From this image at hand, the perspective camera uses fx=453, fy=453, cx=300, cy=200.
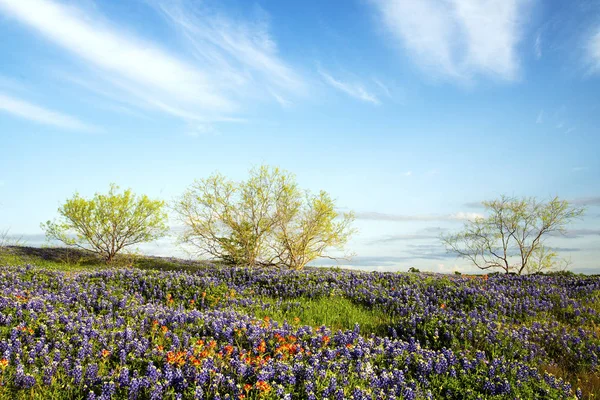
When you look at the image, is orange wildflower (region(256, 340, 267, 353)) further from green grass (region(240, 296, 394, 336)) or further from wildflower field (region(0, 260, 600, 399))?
green grass (region(240, 296, 394, 336))

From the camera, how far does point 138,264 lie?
29.1 meters

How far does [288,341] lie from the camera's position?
800 centimetres

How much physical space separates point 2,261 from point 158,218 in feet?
29.3

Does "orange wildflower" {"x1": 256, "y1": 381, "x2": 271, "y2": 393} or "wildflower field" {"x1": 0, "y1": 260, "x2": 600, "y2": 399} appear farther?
"wildflower field" {"x1": 0, "y1": 260, "x2": 600, "y2": 399}

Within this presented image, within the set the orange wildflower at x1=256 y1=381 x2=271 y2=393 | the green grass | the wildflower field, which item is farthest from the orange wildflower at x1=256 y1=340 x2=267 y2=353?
the green grass

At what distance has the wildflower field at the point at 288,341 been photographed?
6367 mm

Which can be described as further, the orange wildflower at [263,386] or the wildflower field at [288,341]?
the wildflower field at [288,341]

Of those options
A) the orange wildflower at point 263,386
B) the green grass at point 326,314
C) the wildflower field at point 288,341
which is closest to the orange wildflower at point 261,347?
the wildflower field at point 288,341

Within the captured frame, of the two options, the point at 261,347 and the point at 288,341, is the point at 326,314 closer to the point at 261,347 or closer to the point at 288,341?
the point at 288,341

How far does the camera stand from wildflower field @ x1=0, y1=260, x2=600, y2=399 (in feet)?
20.9

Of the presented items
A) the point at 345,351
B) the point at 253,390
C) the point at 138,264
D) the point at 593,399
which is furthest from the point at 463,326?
the point at 138,264

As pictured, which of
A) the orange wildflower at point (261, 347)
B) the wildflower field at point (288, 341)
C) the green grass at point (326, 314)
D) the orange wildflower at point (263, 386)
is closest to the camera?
the orange wildflower at point (263, 386)

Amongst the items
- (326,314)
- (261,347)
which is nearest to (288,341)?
(261,347)

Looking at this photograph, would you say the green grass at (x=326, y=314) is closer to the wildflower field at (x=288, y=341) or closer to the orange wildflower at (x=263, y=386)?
the wildflower field at (x=288, y=341)
